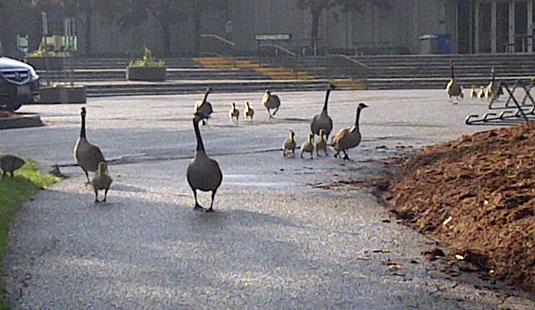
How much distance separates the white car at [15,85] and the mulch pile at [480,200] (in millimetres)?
13283

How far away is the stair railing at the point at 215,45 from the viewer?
5274 cm

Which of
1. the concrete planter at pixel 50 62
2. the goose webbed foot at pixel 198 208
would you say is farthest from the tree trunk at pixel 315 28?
the goose webbed foot at pixel 198 208

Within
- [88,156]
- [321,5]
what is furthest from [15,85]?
[321,5]

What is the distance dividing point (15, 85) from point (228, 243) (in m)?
16.8

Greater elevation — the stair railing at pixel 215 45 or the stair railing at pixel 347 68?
the stair railing at pixel 215 45

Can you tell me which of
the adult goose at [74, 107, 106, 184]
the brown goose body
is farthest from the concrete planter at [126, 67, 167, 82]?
the adult goose at [74, 107, 106, 184]

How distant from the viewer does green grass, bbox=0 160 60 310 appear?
904cm

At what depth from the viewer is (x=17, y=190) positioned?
11180 millimetres

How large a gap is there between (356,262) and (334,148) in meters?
6.83

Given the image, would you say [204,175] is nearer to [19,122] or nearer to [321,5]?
[19,122]

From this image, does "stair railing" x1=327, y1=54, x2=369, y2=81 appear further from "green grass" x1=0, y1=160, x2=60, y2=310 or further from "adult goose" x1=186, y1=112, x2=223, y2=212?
"adult goose" x1=186, y1=112, x2=223, y2=212

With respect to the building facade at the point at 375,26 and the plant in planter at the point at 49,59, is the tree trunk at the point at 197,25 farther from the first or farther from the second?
the plant in planter at the point at 49,59

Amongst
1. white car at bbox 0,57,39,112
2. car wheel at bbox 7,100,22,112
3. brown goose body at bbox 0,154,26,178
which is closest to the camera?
brown goose body at bbox 0,154,26,178

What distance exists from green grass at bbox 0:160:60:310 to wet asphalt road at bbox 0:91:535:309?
10 centimetres
